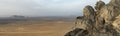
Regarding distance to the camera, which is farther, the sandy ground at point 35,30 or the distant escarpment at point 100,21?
the sandy ground at point 35,30

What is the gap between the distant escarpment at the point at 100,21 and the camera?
35688 mm

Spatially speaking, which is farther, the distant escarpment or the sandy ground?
the sandy ground

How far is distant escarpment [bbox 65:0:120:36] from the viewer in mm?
35688

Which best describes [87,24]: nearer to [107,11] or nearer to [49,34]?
[107,11]

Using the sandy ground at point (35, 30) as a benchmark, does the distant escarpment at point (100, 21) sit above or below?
above

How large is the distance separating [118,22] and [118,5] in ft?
6.83

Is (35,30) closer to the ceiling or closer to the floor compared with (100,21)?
closer to the floor

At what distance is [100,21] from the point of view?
3688 centimetres

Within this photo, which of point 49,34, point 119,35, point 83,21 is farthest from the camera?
point 49,34

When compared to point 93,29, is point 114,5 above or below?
above

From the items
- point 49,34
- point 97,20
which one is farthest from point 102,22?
point 49,34

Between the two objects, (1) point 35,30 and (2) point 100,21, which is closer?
(2) point 100,21

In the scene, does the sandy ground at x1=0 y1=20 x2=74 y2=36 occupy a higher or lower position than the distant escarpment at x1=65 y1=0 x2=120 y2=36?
lower

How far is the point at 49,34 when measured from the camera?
9975cm
